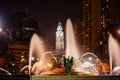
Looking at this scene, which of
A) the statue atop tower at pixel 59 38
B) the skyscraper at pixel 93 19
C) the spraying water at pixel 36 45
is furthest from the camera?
the statue atop tower at pixel 59 38

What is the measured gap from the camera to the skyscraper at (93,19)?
154 m

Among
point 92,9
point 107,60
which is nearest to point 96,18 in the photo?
point 92,9

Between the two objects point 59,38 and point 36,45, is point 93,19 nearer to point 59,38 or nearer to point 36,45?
point 59,38

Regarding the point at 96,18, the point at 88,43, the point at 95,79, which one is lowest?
the point at 95,79

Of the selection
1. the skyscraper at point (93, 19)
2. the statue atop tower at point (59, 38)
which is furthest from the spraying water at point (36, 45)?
the skyscraper at point (93, 19)

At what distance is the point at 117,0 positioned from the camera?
143750 millimetres

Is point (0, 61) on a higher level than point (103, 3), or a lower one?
lower

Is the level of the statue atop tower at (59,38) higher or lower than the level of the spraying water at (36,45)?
higher

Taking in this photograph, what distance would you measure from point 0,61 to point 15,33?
98.6 metres

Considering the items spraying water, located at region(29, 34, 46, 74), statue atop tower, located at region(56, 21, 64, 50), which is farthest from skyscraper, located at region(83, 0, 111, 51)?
spraying water, located at region(29, 34, 46, 74)

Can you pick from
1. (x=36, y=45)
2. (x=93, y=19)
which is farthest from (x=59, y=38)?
(x=36, y=45)

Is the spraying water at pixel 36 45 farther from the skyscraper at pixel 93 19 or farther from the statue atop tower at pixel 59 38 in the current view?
the skyscraper at pixel 93 19

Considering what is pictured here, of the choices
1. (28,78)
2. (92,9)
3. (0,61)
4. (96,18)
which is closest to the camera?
(28,78)

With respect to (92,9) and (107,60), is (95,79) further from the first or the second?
(92,9)
